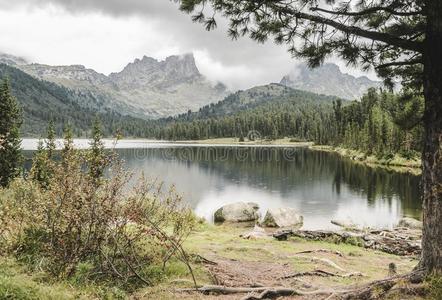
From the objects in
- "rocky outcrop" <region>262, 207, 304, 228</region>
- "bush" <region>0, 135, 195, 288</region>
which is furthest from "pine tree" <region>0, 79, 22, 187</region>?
"bush" <region>0, 135, 195, 288</region>

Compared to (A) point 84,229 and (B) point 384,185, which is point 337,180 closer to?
(B) point 384,185

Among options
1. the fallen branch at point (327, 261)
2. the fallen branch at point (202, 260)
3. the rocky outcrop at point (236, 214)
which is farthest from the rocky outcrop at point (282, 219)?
the fallen branch at point (202, 260)

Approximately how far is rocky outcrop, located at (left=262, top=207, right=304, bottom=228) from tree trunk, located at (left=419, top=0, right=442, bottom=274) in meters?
23.8

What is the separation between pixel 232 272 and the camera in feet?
39.6

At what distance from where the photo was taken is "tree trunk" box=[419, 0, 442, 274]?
7.90 m

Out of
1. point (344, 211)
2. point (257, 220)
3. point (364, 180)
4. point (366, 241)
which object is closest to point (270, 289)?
point (366, 241)

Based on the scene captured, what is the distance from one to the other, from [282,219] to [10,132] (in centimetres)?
3132

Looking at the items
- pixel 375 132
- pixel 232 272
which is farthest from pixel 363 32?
pixel 375 132

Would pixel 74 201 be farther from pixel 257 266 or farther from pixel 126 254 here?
pixel 257 266

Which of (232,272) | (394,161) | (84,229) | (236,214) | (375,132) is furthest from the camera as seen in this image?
(375,132)

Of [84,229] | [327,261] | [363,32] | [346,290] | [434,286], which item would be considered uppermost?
[363,32]

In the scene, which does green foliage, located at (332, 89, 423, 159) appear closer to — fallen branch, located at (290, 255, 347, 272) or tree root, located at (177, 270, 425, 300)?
fallen branch, located at (290, 255, 347, 272)

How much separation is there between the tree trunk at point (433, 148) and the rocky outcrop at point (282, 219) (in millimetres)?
23753

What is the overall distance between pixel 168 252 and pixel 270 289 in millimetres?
3257
